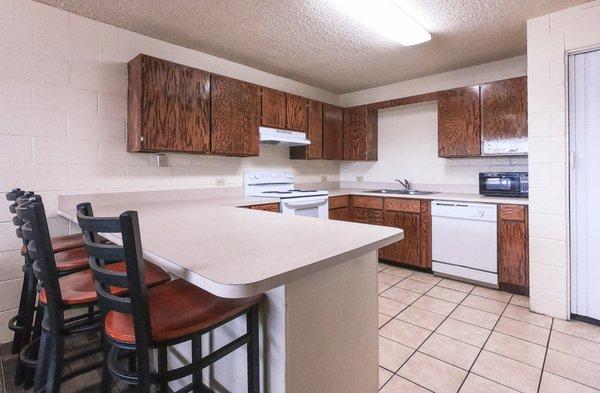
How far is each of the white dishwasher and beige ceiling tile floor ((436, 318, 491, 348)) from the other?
0.93 m

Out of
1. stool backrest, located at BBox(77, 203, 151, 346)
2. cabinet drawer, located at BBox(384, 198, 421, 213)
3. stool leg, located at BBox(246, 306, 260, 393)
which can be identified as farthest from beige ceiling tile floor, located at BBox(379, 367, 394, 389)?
cabinet drawer, located at BBox(384, 198, 421, 213)

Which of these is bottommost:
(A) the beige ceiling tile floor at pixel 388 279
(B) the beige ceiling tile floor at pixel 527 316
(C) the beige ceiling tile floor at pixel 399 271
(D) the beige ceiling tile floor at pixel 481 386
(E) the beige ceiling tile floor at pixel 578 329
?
(D) the beige ceiling tile floor at pixel 481 386

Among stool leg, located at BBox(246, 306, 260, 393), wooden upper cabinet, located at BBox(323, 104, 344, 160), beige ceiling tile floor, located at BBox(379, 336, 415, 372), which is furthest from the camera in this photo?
wooden upper cabinet, located at BBox(323, 104, 344, 160)

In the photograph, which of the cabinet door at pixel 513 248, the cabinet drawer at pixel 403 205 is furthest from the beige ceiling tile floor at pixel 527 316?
the cabinet drawer at pixel 403 205

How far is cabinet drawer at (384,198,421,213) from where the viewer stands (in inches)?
141

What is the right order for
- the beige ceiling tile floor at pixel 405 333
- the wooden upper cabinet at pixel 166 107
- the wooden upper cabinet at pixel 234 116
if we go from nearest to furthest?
the beige ceiling tile floor at pixel 405 333 < the wooden upper cabinet at pixel 166 107 < the wooden upper cabinet at pixel 234 116

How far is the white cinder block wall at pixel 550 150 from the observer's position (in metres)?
2.40

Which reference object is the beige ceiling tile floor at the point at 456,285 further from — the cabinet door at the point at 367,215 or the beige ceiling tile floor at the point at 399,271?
the cabinet door at the point at 367,215

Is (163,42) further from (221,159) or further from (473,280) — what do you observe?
(473,280)

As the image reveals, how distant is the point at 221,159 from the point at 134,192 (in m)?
0.96

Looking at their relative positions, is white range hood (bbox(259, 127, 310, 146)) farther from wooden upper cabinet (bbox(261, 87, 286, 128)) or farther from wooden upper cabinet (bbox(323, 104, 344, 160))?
wooden upper cabinet (bbox(323, 104, 344, 160))

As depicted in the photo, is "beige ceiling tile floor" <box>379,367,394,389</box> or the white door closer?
"beige ceiling tile floor" <box>379,367,394,389</box>

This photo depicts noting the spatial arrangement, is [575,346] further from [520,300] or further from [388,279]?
[388,279]

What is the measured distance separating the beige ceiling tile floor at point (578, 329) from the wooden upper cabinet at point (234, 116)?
2.96 meters
